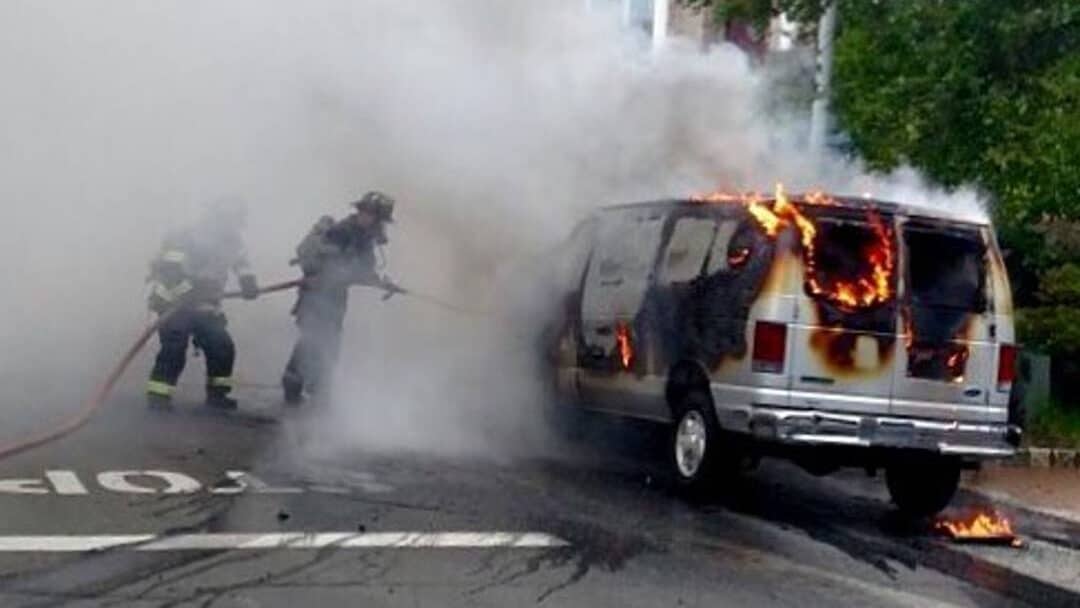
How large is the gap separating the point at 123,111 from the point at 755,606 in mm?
9721

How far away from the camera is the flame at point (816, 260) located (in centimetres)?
1009

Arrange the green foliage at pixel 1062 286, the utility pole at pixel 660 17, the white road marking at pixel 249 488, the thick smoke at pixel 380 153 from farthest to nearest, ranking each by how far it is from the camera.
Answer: the utility pole at pixel 660 17, the green foliage at pixel 1062 286, the thick smoke at pixel 380 153, the white road marking at pixel 249 488

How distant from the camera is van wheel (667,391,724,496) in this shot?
10.4 m

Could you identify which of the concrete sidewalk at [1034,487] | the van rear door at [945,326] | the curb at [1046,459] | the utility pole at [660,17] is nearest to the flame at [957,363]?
the van rear door at [945,326]

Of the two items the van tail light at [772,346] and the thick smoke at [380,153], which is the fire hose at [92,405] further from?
the van tail light at [772,346]

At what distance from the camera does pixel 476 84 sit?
14.8 metres

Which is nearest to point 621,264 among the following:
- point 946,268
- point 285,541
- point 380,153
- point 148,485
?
point 946,268

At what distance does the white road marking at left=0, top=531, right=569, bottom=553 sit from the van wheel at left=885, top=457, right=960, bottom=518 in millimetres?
2780

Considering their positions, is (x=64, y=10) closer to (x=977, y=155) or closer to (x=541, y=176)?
(x=541, y=176)

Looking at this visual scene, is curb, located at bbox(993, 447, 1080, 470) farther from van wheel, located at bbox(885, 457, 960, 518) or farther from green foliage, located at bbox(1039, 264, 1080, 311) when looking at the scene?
van wheel, located at bbox(885, 457, 960, 518)

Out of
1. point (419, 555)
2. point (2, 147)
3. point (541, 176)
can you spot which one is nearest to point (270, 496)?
point (419, 555)

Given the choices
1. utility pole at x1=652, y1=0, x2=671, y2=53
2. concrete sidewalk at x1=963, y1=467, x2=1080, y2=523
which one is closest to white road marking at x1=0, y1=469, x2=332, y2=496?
concrete sidewalk at x1=963, y1=467, x2=1080, y2=523

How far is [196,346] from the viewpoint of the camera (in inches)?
551

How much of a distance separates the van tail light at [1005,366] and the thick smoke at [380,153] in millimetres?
2810
